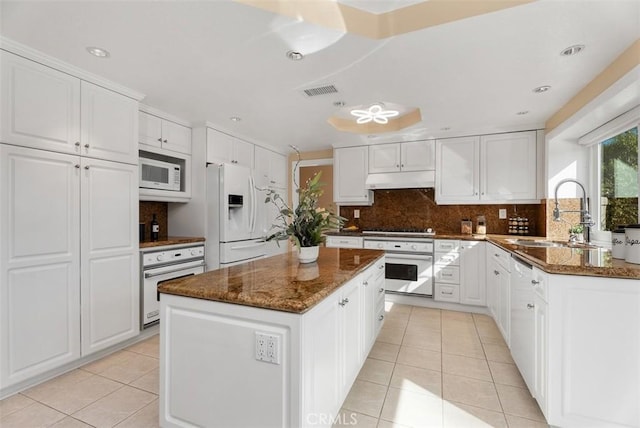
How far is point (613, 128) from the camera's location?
2586 millimetres

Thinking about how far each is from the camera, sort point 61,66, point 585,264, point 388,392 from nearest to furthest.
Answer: point 585,264, point 388,392, point 61,66

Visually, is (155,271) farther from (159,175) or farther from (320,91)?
(320,91)

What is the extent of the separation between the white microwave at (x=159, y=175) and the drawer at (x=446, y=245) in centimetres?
331

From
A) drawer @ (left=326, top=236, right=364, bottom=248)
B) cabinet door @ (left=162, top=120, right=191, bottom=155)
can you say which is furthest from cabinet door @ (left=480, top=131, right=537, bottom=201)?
cabinet door @ (left=162, top=120, right=191, bottom=155)

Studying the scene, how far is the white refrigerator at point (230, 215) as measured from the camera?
3559mm

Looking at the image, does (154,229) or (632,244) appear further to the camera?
(154,229)

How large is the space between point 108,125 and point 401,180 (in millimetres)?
3464

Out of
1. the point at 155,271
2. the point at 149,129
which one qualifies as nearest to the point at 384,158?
the point at 149,129

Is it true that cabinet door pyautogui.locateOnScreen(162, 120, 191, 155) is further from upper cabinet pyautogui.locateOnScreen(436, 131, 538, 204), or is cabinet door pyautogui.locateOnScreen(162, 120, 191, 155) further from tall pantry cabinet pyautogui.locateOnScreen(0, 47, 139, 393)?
upper cabinet pyautogui.locateOnScreen(436, 131, 538, 204)

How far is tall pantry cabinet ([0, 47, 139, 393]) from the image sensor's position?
1.93 m

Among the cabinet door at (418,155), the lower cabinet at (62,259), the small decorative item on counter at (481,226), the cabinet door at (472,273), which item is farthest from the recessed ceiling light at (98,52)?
the small decorative item on counter at (481,226)

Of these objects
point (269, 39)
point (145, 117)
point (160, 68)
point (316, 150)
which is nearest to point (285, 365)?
point (269, 39)

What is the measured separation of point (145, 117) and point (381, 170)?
3080 mm

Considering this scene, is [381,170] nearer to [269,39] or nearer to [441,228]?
[441,228]
